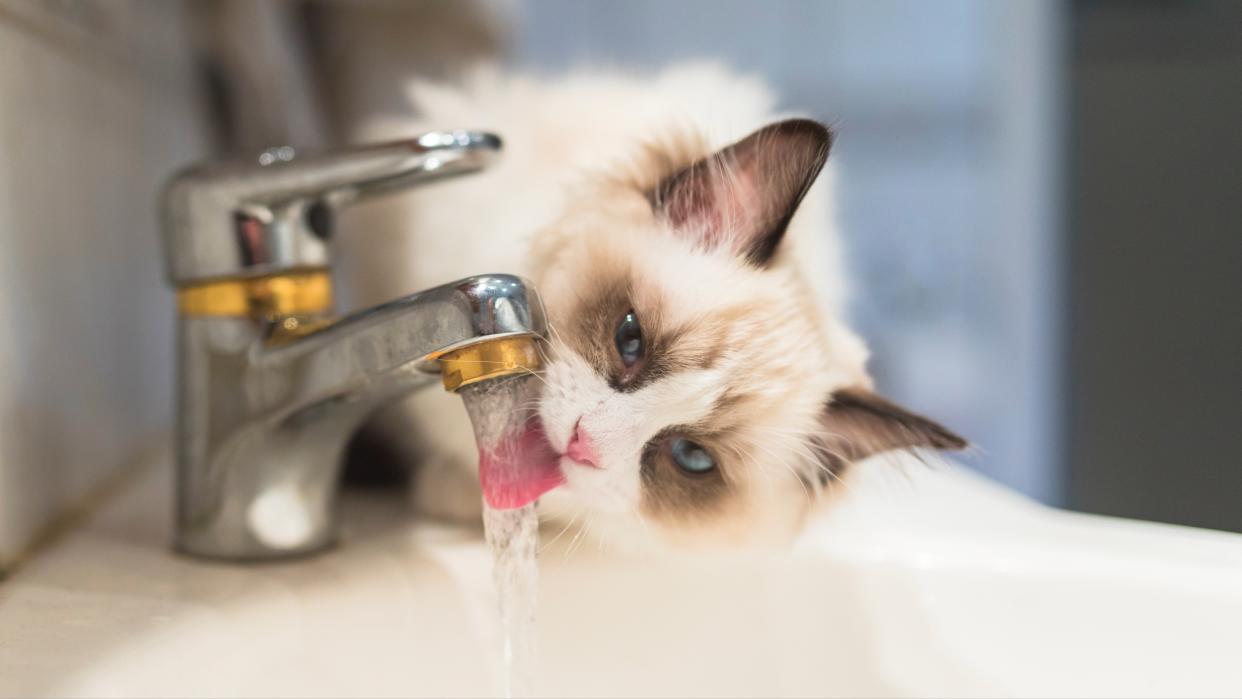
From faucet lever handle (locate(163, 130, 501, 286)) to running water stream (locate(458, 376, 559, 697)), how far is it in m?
0.18

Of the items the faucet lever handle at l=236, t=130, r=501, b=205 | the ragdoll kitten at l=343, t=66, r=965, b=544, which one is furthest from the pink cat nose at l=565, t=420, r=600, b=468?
the faucet lever handle at l=236, t=130, r=501, b=205

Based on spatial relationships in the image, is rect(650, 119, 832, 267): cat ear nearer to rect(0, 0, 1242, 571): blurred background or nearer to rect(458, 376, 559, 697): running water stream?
rect(0, 0, 1242, 571): blurred background

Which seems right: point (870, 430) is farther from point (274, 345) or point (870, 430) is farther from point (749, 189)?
point (274, 345)

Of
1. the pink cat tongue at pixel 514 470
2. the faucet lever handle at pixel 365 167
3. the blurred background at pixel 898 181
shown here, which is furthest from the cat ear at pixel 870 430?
the faucet lever handle at pixel 365 167

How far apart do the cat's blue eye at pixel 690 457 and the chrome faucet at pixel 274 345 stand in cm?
20

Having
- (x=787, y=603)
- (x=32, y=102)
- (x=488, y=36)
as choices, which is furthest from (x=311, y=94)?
(x=787, y=603)

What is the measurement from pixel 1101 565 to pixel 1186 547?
0.06 metres

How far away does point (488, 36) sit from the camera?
1.42 m

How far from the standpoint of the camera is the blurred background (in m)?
0.75

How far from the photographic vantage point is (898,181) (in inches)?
63.6

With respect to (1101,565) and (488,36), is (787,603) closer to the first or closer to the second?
(1101,565)

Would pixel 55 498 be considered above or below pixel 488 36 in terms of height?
below

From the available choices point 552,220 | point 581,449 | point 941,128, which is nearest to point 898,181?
point 941,128

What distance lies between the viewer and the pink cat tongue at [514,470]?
630 mm
